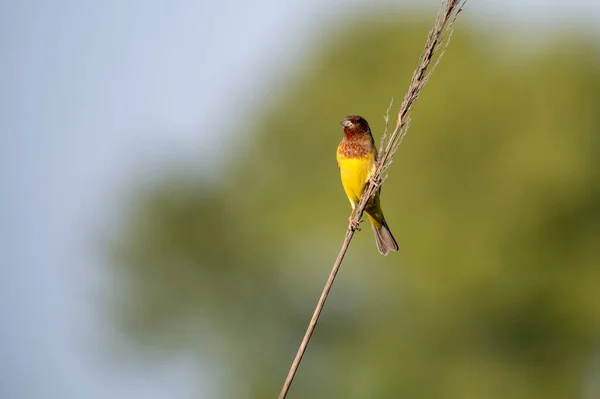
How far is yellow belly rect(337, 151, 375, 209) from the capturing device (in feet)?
21.7

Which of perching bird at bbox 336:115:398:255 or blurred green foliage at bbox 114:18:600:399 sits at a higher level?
blurred green foliage at bbox 114:18:600:399

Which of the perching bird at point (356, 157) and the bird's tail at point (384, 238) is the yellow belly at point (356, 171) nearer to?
the perching bird at point (356, 157)

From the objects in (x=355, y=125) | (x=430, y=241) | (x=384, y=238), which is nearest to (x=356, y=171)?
(x=355, y=125)

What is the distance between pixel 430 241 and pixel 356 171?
13.0 meters

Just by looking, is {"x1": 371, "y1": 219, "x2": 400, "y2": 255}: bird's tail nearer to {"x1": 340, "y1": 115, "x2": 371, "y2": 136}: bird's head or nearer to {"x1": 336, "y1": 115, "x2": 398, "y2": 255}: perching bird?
{"x1": 336, "y1": 115, "x2": 398, "y2": 255}: perching bird

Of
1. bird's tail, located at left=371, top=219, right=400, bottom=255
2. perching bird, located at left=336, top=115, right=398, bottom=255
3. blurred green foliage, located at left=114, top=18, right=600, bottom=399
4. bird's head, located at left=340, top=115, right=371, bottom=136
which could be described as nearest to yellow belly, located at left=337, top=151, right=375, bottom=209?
perching bird, located at left=336, top=115, right=398, bottom=255

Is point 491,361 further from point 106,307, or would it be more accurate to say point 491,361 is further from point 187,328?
point 106,307

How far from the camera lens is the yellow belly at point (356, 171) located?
662cm

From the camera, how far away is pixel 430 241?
63.7ft

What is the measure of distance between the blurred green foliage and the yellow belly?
12400mm

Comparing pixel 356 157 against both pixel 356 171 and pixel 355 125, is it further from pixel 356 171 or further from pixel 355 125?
pixel 355 125

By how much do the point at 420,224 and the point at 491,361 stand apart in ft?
9.30

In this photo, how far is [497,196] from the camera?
64.6ft

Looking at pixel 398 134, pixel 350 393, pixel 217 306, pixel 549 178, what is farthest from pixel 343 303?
pixel 398 134
